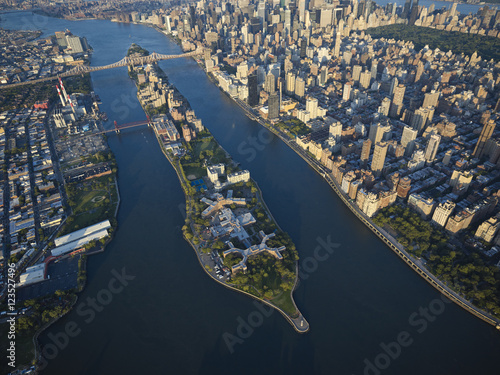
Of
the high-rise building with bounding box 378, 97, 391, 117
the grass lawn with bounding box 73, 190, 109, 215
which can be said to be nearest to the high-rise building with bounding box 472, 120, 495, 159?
the high-rise building with bounding box 378, 97, 391, 117

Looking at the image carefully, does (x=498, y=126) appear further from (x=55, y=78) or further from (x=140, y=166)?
(x=55, y=78)

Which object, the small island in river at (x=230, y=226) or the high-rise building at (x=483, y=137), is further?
the high-rise building at (x=483, y=137)

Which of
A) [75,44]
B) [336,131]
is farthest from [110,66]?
[336,131]

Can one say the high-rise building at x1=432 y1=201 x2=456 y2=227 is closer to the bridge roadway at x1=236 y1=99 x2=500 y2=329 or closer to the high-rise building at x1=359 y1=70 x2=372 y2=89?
the bridge roadway at x1=236 y1=99 x2=500 y2=329

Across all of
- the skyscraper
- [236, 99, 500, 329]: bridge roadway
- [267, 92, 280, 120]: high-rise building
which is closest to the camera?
[236, 99, 500, 329]: bridge roadway

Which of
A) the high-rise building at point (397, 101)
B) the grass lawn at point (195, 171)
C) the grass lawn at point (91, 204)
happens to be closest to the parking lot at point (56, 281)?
the grass lawn at point (91, 204)

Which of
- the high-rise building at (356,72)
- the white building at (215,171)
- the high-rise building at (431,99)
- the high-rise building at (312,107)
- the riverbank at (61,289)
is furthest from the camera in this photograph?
the high-rise building at (356,72)

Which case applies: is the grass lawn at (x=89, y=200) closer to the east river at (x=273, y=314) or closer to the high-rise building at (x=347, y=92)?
the east river at (x=273, y=314)

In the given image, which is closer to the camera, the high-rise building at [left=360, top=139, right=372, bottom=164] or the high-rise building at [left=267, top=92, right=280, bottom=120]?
the high-rise building at [left=360, top=139, right=372, bottom=164]
